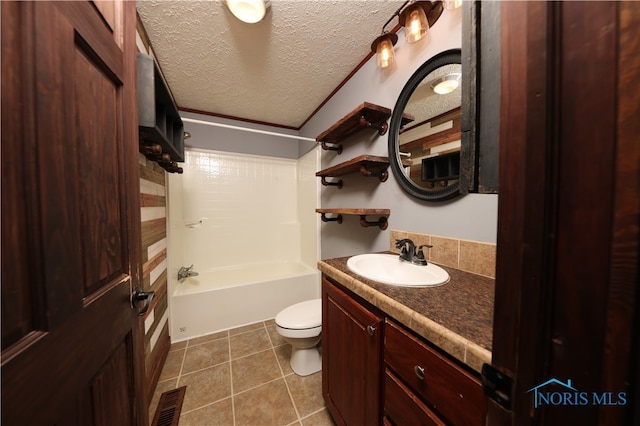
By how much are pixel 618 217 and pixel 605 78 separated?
0.16m

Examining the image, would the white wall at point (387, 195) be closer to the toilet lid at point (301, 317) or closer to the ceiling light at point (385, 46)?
the ceiling light at point (385, 46)

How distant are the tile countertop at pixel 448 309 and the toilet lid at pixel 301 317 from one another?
0.69 meters

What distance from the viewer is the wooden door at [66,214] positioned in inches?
13.0

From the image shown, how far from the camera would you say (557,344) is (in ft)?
0.88

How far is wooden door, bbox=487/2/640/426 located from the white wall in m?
0.69

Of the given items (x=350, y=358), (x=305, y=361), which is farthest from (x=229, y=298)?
(x=350, y=358)

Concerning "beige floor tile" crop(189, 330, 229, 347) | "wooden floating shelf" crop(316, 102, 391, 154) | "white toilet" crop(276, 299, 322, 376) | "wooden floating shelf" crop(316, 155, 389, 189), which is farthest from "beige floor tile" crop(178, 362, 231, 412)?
"wooden floating shelf" crop(316, 102, 391, 154)

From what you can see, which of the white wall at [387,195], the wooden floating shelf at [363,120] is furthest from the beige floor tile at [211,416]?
the wooden floating shelf at [363,120]

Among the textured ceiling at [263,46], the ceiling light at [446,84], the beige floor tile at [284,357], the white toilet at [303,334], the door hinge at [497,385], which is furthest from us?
the beige floor tile at [284,357]

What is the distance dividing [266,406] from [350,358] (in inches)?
31.1

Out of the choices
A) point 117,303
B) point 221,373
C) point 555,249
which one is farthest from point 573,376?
point 221,373

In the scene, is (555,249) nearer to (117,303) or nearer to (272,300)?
(117,303)

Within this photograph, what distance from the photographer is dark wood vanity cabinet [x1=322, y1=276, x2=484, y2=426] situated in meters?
0.50

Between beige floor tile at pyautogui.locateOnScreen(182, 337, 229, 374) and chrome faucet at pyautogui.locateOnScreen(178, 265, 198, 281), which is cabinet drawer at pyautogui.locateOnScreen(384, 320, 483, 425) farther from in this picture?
chrome faucet at pyautogui.locateOnScreen(178, 265, 198, 281)
